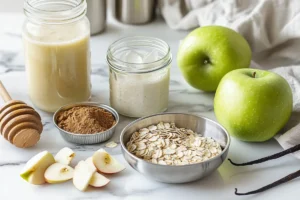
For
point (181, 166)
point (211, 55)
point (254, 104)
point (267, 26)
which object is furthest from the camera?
point (267, 26)

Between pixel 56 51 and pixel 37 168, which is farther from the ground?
pixel 56 51

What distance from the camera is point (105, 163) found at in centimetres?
101

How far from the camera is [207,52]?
3.86ft

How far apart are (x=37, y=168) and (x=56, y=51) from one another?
0.22 m

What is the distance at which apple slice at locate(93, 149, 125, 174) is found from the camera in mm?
1000

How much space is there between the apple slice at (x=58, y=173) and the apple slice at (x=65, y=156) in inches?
0.7

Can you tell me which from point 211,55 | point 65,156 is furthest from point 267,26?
point 65,156

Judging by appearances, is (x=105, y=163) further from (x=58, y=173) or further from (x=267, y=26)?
(x=267, y=26)

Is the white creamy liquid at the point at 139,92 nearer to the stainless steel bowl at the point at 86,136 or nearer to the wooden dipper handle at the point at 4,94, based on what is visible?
the stainless steel bowl at the point at 86,136

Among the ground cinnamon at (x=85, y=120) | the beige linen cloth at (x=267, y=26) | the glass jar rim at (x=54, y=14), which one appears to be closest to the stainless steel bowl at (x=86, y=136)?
the ground cinnamon at (x=85, y=120)

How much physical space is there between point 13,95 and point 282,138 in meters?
0.52

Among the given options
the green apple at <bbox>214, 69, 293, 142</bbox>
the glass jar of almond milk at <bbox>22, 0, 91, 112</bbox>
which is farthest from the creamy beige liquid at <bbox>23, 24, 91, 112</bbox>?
the green apple at <bbox>214, 69, 293, 142</bbox>

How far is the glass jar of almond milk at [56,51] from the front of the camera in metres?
1.09

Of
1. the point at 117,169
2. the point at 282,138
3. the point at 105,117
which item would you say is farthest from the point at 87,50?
the point at 282,138
